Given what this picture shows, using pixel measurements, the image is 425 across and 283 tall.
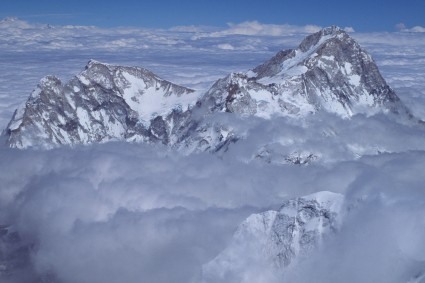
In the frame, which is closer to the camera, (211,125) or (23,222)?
(23,222)

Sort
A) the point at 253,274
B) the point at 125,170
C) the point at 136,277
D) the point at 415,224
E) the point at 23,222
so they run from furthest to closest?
the point at 125,170
the point at 23,222
the point at 136,277
the point at 253,274
the point at 415,224

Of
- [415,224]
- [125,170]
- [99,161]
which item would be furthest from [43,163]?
[415,224]

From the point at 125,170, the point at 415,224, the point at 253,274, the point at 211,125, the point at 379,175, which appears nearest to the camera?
the point at 415,224

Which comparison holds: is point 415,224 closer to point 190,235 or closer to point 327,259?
point 327,259

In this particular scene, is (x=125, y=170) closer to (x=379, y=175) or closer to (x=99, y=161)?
(x=99, y=161)

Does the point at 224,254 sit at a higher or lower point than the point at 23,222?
higher

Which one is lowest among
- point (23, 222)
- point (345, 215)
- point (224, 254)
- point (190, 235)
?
point (23, 222)

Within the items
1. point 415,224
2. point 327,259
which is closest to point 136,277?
point 327,259
